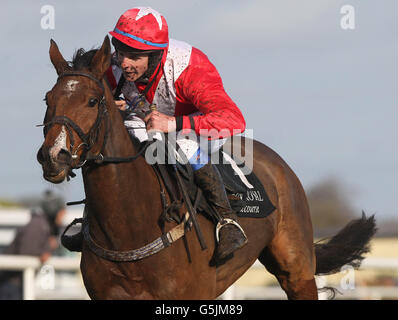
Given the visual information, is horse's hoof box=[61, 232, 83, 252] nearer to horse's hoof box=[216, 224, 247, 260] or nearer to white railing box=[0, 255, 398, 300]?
horse's hoof box=[216, 224, 247, 260]

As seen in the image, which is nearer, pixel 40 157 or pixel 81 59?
pixel 40 157

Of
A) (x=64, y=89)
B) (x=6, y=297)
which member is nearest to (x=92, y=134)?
(x=64, y=89)

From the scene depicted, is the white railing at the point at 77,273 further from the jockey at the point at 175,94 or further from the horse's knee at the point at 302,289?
the jockey at the point at 175,94

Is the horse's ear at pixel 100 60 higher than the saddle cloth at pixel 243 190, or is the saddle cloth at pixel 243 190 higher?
the horse's ear at pixel 100 60

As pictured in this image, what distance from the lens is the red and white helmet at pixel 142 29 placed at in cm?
505

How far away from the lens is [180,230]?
199 inches

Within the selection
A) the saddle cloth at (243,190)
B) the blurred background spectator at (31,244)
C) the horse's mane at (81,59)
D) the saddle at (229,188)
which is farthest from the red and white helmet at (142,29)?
the blurred background spectator at (31,244)

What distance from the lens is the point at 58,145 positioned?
433cm

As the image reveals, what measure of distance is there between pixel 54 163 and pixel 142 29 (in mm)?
1229

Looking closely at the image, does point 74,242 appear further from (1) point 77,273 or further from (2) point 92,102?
(1) point 77,273

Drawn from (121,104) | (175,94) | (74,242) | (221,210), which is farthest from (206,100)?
(74,242)

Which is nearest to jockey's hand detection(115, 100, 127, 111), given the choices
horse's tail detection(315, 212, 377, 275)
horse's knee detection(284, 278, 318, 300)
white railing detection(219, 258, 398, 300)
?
horse's knee detection(284, 278, 318, 300)

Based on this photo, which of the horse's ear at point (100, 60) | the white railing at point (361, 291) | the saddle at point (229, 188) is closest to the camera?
the horse's ear at point (100, 60)
